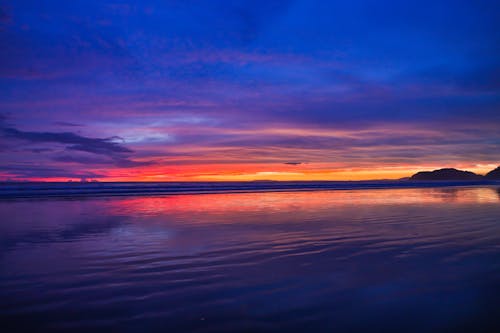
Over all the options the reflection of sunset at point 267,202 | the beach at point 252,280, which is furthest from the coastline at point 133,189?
the beach at point 252,280

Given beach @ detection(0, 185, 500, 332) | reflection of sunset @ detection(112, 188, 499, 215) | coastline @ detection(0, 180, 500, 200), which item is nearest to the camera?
beach @ detection(0, 185, 500, 332)

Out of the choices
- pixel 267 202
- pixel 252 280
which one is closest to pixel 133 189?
pixel 267 202

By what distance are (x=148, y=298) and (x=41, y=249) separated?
226 inches

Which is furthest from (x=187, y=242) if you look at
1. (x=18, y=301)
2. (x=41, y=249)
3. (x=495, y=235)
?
(x=495, y=235)

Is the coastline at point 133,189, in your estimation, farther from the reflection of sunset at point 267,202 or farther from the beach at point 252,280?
the beach at point 252,280

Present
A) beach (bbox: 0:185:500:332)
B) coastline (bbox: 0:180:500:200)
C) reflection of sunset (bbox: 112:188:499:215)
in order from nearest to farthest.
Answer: beach (bbox: 0:185:500:332), reflection of sunset (bbox: 112:188:499:215), coastline (bbox: 0:180:500:200)

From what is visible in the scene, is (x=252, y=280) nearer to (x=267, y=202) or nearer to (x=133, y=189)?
(x=267, y=202)

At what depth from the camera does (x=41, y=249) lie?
1006 centimetres

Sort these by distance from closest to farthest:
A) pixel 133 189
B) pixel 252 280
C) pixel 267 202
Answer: pixel 252 280
pixel 267 202
pixel 133 189

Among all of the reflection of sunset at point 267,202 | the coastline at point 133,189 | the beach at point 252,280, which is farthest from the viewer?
the coastline at point 133,189

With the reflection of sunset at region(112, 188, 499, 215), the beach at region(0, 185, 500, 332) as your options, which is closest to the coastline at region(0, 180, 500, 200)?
the reflection of sunset at region(112, 188, 499, 215)

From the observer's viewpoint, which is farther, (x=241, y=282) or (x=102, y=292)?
(x=241, y=282)

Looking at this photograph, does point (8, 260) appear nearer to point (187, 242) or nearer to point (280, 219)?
point (187, 242)

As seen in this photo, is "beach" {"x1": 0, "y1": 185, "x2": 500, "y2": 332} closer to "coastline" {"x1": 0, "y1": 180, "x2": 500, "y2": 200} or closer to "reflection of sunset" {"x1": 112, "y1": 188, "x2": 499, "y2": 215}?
"reflection of sunset" {"x1": 112, "y1": 188, "x2": 499, "y2": 215}
